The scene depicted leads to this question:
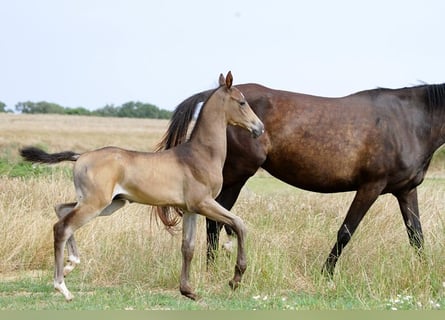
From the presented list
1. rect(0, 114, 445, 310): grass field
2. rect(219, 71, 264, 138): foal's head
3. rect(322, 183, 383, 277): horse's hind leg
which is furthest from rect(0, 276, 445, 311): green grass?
rect(219, 71, 264, 138): foal's head

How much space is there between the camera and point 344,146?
28.0 feet

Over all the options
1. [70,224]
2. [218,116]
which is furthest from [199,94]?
[70,224]

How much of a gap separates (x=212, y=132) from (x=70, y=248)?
1.67 meters

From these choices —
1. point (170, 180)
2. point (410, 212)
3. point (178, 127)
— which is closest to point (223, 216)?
point (170, 180)

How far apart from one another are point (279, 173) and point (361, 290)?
1838 millimetres

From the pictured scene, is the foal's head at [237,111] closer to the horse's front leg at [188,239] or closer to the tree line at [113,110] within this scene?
the horse's front leg at [188,239]

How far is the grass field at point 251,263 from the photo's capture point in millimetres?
7121

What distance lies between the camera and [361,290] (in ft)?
24.5

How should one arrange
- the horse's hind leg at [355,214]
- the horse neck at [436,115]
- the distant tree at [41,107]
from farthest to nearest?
the distant tree at [41,107] < the horse neck at [436,115] < the horse's hind leg at [355,214]

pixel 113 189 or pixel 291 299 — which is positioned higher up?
pixel 113 189

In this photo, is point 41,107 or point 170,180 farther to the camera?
point 41,107

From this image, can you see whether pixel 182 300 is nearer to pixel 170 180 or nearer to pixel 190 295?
pixel 190 295

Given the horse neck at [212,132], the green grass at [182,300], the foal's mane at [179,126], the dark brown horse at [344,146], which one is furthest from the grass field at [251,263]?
the horse neck at [212,132]

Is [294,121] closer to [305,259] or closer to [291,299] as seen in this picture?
[305,259]
